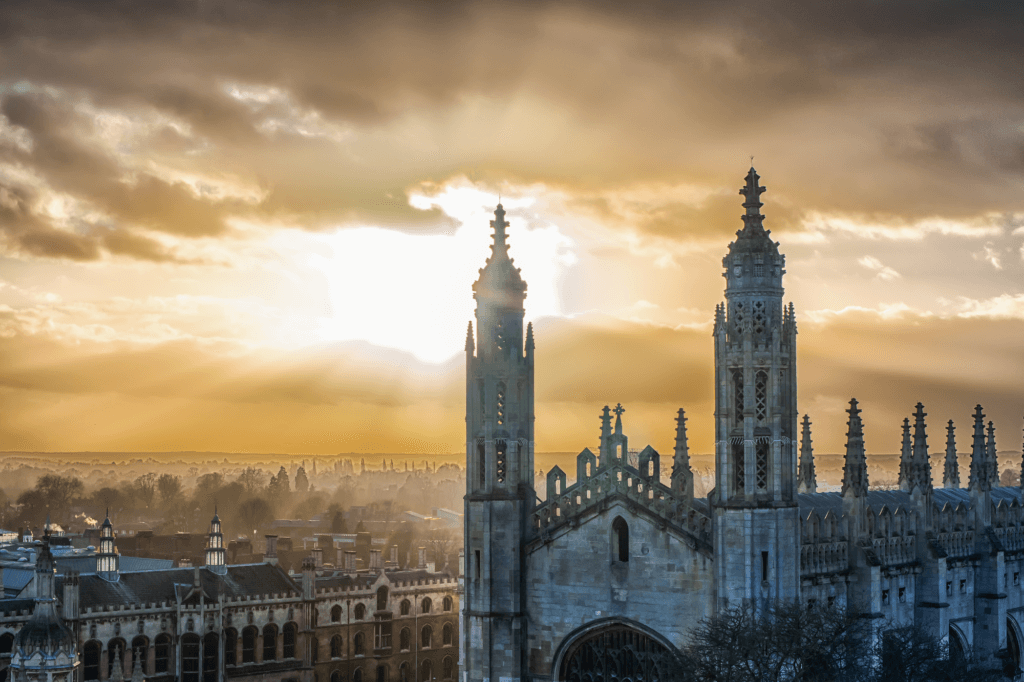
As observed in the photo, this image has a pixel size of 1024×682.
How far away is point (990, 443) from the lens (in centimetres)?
5481

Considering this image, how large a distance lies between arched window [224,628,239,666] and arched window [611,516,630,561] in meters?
59.0

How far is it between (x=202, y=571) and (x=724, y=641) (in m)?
66.2

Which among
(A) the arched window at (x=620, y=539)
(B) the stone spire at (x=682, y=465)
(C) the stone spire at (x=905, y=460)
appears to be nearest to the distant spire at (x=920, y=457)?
(C) the stone spire at (x=905, y=460)

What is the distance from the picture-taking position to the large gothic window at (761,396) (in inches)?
1454

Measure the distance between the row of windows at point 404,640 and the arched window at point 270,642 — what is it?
5354 mm

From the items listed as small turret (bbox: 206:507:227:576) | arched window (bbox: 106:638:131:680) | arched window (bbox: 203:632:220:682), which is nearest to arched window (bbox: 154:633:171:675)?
arched window (bbox: 106:638:131:680)

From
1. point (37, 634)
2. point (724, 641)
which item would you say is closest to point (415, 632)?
point (37, 634)

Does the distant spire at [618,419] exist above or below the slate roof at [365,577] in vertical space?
above

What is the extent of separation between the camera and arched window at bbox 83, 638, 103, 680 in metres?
84.6

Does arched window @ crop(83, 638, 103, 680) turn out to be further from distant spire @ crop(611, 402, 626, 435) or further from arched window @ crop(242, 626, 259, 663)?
distant spire @ crop(611, 402, 626, 435)

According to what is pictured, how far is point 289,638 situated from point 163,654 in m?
10.4

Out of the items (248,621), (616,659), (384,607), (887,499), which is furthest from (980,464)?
(384,607)

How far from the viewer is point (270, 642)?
9500 centimetres

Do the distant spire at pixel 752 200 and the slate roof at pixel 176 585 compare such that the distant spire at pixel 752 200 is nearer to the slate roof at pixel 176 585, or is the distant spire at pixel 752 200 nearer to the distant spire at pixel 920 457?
the distant spire at pixel 920 457
